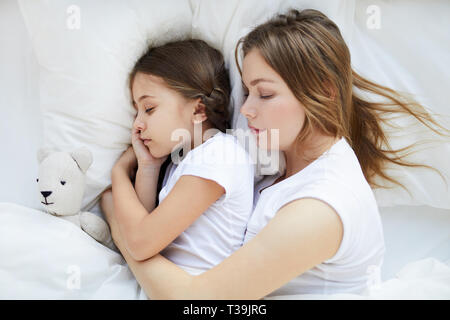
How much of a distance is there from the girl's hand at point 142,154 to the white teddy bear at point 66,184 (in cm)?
14

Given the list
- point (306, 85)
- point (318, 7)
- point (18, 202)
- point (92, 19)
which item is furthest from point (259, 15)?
point (18, 202)

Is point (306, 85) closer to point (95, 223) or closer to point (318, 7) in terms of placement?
point (318, 7)

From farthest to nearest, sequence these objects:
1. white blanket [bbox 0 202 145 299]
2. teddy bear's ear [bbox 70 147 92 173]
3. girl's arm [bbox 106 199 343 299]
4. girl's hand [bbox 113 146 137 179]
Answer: girl's hand [bbox 113 146 137 179]
teddy bear's ear [bbox 70 147 92 173]
white blanket [bbox 0 202 145 299]
girl's arm [bbox 106 199 343 299]

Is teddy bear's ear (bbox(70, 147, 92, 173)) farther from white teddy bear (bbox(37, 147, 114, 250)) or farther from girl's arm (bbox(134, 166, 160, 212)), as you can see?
girl's arm (bbox(134, 166, 160, 212))

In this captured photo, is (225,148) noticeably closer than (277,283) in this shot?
No

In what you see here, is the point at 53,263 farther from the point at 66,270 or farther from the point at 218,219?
the point at 218,219

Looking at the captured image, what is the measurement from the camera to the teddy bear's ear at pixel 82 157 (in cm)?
111

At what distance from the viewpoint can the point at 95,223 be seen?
1166 mm

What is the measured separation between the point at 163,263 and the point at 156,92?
0.45 meters

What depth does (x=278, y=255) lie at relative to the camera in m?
0.86

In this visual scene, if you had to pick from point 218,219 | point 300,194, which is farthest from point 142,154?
point 300,194

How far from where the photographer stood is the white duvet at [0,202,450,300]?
981 mm

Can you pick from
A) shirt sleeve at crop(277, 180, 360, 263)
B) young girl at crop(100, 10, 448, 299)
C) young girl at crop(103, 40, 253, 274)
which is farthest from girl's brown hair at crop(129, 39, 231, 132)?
shirt sleeve at crop(277, 180, 360, 263)

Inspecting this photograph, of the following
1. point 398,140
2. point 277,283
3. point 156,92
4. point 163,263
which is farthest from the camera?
point 398,140
